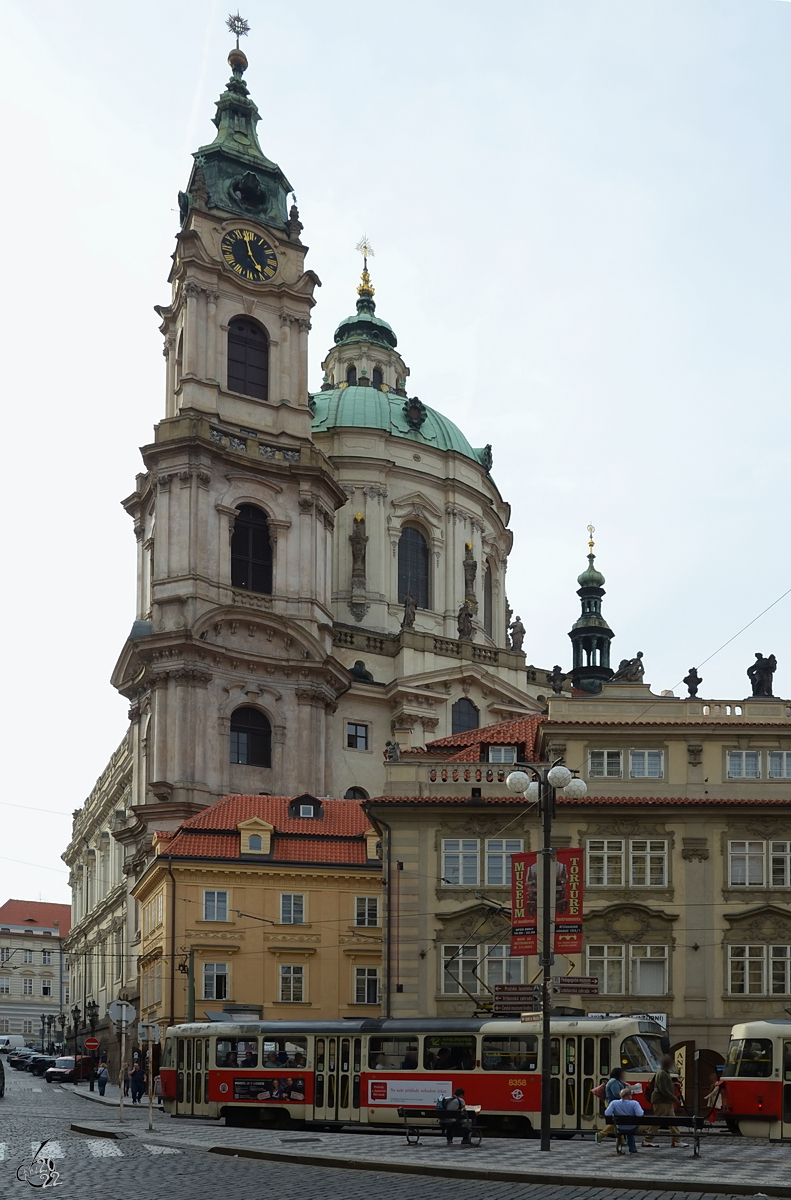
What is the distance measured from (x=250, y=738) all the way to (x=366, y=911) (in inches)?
681

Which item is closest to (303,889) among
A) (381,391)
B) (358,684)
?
(358,684)

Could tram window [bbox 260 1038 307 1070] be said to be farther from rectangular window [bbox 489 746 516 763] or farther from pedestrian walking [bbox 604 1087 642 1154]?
rectangular window [bbox 489 746 516 763]

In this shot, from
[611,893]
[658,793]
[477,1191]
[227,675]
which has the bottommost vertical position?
[477,1191]

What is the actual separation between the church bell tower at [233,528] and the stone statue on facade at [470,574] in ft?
42.8

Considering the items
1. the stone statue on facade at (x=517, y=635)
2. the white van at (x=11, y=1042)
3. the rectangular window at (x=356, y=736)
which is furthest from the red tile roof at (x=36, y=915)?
the rectangular window at (x=356, y=736)

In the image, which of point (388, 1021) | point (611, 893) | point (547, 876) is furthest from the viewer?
point (611, 893)

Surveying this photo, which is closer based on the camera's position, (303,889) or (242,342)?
(303,889)

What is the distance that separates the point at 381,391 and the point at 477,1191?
80.1 m

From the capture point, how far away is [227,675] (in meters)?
71.7

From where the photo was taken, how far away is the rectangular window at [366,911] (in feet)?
186

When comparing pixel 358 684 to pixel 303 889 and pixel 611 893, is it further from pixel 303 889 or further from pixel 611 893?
pixel 611 893

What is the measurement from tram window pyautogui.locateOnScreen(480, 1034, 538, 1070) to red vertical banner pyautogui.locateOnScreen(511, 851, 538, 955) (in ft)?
8.69

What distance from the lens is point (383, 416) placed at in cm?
9231

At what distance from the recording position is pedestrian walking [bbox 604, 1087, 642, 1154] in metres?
25.6
